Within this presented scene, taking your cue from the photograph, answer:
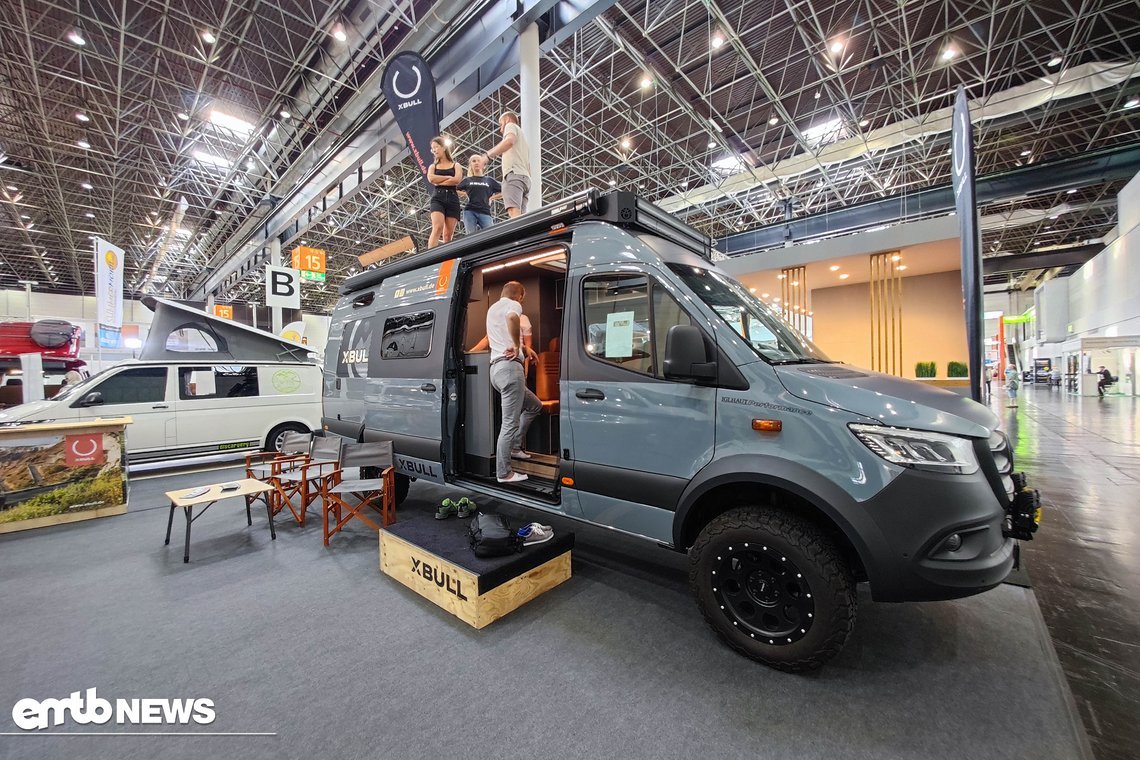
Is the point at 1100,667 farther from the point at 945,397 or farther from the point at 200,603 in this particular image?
the point at 200,603

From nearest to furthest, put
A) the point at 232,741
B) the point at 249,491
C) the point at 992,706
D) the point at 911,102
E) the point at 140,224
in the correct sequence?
the point at 232,741, the point at 992,706, the point at 249,491, the point at 911,102, the point at 140,224

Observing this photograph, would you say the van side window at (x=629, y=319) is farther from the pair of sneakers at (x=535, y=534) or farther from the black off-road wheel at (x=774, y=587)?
the pair of sneakers at (x=535, y=534)

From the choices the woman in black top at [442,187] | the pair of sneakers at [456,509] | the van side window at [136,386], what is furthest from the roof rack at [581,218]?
the van side window at [136,386]

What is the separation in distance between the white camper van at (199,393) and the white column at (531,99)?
16.9 feet

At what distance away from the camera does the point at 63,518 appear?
14.3 feet

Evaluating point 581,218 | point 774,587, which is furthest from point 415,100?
point 774,587

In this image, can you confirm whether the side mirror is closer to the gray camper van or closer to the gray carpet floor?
the gray camper van

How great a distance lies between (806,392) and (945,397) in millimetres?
835

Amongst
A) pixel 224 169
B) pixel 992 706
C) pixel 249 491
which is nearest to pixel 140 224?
pixel 224 169

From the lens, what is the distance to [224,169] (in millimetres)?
12016

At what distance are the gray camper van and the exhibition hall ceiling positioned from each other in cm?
511

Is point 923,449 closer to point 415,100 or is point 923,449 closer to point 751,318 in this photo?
point 751,318

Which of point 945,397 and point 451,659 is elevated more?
point 945,397

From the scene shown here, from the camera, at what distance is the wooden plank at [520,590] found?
2395 mm
